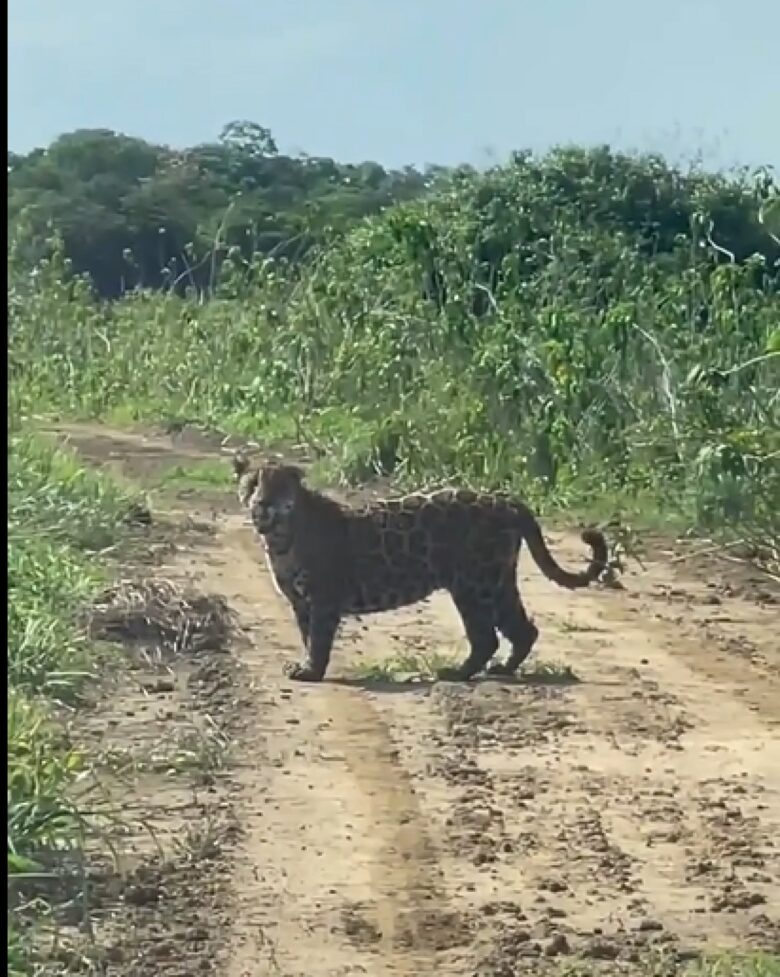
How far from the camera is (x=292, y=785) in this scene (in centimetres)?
450

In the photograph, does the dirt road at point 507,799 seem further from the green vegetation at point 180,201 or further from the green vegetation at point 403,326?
the green vegetation at point 180,201

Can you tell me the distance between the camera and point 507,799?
14.5 feet

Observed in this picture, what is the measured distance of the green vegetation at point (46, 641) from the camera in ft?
11.7

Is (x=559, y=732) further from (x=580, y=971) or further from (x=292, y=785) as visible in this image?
(x=580, y=971)

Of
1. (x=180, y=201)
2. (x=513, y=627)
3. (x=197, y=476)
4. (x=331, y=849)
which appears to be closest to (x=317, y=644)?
(x=513, y=627)

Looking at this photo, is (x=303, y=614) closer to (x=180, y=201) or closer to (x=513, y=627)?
(x=513, y=627)

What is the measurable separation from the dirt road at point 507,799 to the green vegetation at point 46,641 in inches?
12.5

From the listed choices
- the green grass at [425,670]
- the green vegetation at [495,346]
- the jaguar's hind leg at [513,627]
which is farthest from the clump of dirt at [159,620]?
the green vegetation at [495,346]

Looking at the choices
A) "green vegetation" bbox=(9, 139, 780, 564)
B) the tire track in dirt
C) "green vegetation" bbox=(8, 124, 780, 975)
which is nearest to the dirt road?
the tire track in dirt

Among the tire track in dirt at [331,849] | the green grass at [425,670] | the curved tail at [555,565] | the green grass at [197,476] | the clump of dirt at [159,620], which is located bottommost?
the tire track in dirt at [331,849]

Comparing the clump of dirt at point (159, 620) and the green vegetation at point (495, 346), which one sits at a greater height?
the green vegetation at point (495, 346)

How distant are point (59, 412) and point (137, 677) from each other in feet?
11.4

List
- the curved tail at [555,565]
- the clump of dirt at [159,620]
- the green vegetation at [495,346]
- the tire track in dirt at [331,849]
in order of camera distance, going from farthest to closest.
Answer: the green vegetation at [495,346] < the curved tail at [555,565] < the clump of dirt at [159,620] < the tire track in dirt at [331,849]

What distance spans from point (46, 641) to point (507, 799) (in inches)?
48.5
